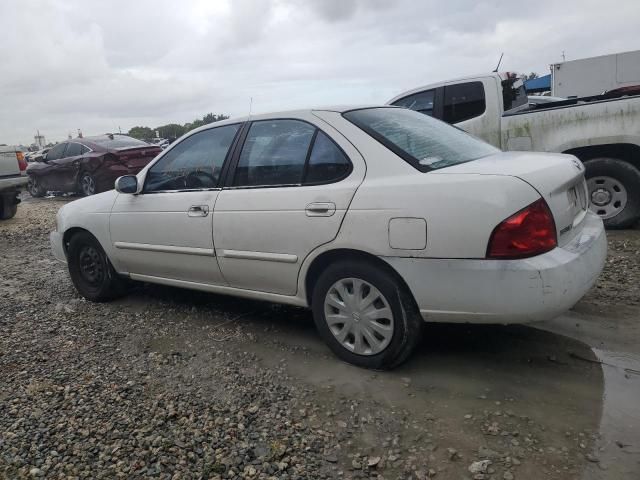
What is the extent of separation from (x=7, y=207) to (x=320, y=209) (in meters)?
10.1

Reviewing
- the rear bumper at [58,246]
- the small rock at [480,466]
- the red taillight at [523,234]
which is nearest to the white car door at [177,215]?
the rear bumper at [58,246]

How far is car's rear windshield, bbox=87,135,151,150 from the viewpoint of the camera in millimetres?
12281

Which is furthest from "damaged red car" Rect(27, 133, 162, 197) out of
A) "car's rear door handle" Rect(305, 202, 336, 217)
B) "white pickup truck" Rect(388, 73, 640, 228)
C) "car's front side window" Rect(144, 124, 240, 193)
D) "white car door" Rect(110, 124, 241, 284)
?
"car's rear door handle" Rect(305, 202, 336, 217)

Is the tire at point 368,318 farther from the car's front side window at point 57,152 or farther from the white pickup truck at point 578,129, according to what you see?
the car's front side window at point 57,152

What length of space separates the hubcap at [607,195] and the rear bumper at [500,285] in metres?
3.41

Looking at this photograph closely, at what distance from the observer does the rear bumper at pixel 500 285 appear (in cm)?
256

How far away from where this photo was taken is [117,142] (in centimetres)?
1256

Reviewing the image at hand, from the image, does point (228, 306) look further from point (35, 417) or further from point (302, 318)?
point (35, 417)

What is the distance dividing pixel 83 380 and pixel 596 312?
11.7 ft

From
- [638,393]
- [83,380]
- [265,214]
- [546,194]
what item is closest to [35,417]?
[83,380]

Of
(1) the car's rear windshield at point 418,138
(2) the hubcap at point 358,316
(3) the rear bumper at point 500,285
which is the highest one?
(1) the car's rear windshield at point 418,138

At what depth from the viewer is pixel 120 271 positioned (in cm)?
458

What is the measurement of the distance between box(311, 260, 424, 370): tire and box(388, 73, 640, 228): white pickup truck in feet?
13.0

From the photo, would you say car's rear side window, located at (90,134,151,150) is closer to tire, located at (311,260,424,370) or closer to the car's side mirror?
A: the car's side mirror
